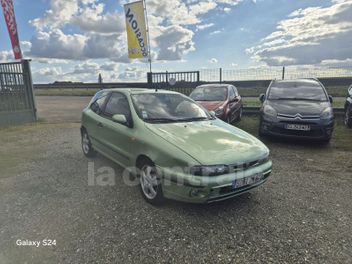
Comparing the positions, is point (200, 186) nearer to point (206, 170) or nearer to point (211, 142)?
point (206, 170)

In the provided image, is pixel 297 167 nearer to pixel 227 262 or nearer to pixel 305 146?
pixel 305 146

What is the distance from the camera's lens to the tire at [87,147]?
5879 mm

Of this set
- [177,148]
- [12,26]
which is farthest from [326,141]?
[12,26]

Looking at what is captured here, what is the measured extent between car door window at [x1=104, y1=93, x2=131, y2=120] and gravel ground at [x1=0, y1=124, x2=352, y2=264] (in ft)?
3.73

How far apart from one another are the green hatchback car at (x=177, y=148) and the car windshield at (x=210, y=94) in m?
3.86

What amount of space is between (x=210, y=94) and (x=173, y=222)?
21.0ft

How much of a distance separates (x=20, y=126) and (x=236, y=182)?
989cm

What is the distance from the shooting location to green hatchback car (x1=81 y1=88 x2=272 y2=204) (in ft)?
10.4

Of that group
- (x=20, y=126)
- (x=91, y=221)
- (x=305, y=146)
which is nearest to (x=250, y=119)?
(x=305, y=146)

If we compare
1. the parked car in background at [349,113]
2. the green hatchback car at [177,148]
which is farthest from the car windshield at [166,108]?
the parked car in background at [349,113]

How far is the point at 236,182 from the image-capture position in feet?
10.7

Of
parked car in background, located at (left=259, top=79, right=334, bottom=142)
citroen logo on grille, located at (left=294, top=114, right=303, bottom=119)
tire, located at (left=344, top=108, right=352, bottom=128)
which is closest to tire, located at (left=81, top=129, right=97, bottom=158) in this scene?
parked car in background, located at (left=259, top=79, right=334, bottom=142)

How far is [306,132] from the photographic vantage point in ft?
21.2

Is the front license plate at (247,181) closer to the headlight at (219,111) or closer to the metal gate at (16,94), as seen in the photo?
the headlight at (219,111)
